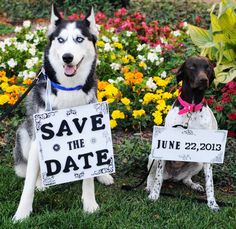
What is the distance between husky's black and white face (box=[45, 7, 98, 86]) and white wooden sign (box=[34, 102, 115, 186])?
0.27m

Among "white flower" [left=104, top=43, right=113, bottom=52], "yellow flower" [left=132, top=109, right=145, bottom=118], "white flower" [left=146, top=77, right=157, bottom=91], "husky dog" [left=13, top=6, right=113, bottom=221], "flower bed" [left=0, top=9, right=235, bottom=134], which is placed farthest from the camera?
"white flower" [left=104, top=43, right=113, bottom=52]

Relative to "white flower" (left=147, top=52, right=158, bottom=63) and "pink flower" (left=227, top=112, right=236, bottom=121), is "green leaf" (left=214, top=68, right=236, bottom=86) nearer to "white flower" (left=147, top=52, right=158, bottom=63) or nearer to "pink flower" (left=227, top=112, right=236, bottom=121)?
"pink flower" (left=227, top=112, right=236, bottom=121)

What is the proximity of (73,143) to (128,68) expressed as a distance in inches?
102

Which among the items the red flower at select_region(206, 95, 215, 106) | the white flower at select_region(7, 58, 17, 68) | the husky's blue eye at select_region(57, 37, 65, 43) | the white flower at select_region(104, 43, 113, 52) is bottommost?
the red flower at select_region(206, 95, 215, 106)

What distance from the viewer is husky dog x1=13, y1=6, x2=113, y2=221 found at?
3.77 meters

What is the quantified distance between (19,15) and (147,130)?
340 inches

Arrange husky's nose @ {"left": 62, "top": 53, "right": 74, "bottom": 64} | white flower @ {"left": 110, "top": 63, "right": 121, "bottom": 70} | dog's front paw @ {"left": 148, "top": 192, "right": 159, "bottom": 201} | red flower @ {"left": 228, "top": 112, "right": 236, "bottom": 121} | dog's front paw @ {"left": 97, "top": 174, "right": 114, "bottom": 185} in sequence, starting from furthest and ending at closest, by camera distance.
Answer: white flower @ {"left": 110, "top": 63, "right": 121, "bottom": 70} < red flower @ {"left": 228, "top": 112, "right": 236, "bottom": 121} < dog's front paw @ {"left": 97, "top": 174, "right": 114, "bottom": 185} < dog's front paw @ {"left": 148, "top": 192, "right": 159, "bottom": 201} < husky's nose @ {"left": 62, "top": 53, "right": 74, "bottom": 64}

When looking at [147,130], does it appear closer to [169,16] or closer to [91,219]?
[91,219]

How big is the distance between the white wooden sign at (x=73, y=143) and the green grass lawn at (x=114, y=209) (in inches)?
11.6

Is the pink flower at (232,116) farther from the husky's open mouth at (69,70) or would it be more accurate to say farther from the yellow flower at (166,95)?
the husky's open mouth at (69,70)

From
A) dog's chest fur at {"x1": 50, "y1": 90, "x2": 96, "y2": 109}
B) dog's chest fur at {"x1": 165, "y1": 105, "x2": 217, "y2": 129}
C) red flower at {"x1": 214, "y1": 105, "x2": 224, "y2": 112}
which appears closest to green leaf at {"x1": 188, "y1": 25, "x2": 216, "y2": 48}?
red flower at {"x1": 214, "y1": 105, "x2": 224, "y2": 112}

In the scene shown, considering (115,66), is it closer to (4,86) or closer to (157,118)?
(157,118)

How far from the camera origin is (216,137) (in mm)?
4273

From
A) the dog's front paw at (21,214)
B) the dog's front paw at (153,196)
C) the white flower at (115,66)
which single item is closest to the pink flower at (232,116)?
the dog's front paw at (153,196)
